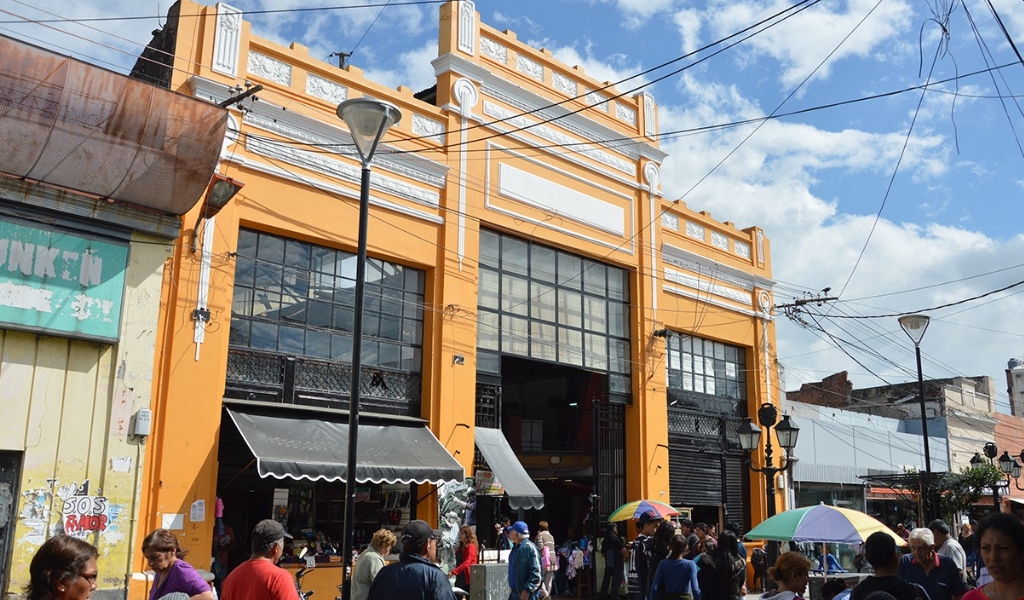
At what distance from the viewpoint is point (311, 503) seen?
16203 mm

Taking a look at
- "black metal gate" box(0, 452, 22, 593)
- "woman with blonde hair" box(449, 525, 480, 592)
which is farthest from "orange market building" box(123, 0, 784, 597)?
"woman with blonde hair" box(449, 525, 480, 592)

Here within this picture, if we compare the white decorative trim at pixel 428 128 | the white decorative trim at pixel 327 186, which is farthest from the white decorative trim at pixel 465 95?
the white decorative trim at pixel 327 186

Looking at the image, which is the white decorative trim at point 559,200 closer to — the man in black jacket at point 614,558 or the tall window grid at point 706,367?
the tall window grid at point 706,367

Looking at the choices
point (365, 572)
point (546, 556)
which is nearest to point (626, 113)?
point (546, 556)

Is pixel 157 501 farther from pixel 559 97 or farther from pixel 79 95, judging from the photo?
pixel 559 97

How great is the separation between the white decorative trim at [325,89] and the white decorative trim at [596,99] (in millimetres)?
6692

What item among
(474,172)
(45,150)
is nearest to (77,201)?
(45,150)

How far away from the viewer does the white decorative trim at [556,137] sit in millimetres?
18797

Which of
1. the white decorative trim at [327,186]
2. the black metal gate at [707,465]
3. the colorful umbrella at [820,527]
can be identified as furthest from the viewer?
the black metal gate at [707,465]

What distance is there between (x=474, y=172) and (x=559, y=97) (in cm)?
353

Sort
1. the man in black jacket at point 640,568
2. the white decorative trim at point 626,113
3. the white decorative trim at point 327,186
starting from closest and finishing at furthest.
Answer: the man in black jacket at point 640,568
the white decorative trim at point 327,186
the white decorative trim at point 626,113

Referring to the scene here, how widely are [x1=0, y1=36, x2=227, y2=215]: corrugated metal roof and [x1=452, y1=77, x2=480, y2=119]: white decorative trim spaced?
598cm

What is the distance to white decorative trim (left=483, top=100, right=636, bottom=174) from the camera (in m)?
18.8

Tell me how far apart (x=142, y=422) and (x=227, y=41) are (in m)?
6.51
